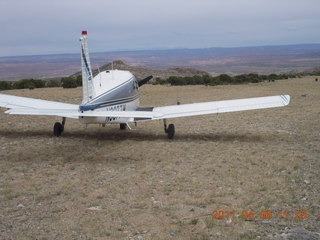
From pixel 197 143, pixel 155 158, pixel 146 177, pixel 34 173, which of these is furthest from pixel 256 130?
pixel 34 173

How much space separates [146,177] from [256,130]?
700 centimetres

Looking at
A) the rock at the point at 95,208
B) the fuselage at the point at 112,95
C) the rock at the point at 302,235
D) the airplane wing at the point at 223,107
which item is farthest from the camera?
the airplane wing at the point at 223,107

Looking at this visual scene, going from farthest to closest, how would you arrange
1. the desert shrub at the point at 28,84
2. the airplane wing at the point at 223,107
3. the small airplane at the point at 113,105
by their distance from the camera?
the desert shrub at the point at 28,84 < the airplane wing at the point at 223,107 < the small airplane at the point at 113,105

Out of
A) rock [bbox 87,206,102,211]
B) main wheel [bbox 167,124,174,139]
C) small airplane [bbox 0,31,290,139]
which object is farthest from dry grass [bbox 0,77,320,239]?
small airplane [bbox 0,31,290,139]

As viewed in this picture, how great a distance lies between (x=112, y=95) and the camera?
40.9ft

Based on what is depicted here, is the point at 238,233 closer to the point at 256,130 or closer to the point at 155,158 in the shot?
the point at 155,158

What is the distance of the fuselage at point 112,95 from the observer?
36.9 ft

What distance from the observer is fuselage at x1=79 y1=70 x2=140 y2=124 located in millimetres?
11242

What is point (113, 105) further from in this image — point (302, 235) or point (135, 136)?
point (302, 235)

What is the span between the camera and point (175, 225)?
231 inches

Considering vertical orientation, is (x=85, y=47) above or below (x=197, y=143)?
above

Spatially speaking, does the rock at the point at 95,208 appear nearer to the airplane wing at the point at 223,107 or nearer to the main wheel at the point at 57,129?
the airplane wing at the point at 223,107

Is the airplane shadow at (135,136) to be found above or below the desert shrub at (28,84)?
below

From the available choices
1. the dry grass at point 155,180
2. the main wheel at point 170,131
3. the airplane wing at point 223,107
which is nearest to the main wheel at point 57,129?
the dry grass at point 155,180
